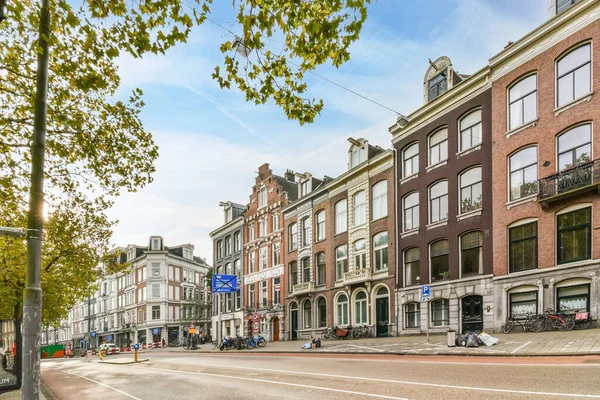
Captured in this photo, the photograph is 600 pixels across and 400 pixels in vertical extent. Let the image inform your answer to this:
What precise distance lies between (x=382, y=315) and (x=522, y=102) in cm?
1568

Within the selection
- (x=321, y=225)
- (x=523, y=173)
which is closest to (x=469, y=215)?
(x=523, y=173)

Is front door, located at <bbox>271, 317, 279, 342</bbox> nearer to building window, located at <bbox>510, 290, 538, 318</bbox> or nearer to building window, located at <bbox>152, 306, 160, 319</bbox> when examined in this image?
building window, located at <bbox>510, 290, 538, 318</bbox>

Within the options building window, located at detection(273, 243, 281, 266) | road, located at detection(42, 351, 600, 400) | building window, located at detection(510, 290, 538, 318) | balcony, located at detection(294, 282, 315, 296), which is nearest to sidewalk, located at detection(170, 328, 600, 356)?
road, located at detection(42, 351, 600, 400)

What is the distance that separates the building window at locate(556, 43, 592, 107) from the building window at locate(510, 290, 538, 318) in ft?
29.0

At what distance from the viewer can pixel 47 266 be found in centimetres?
A: 1828

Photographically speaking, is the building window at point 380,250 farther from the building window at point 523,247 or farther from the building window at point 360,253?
the building window at point 523,247

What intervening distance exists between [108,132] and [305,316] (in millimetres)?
31976

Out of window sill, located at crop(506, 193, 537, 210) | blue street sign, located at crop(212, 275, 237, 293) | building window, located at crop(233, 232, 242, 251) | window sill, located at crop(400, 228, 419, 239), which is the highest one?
window sill, located at crop(506, 193, 537, 210)

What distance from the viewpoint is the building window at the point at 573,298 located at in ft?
65.4

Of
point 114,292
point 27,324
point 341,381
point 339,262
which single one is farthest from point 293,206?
point 114,292

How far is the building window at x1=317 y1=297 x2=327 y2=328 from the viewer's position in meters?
37.8

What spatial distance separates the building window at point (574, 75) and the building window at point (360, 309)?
17738 millimetres

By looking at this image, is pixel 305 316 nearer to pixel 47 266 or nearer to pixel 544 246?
pixel 544 246

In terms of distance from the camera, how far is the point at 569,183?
2058 cm
